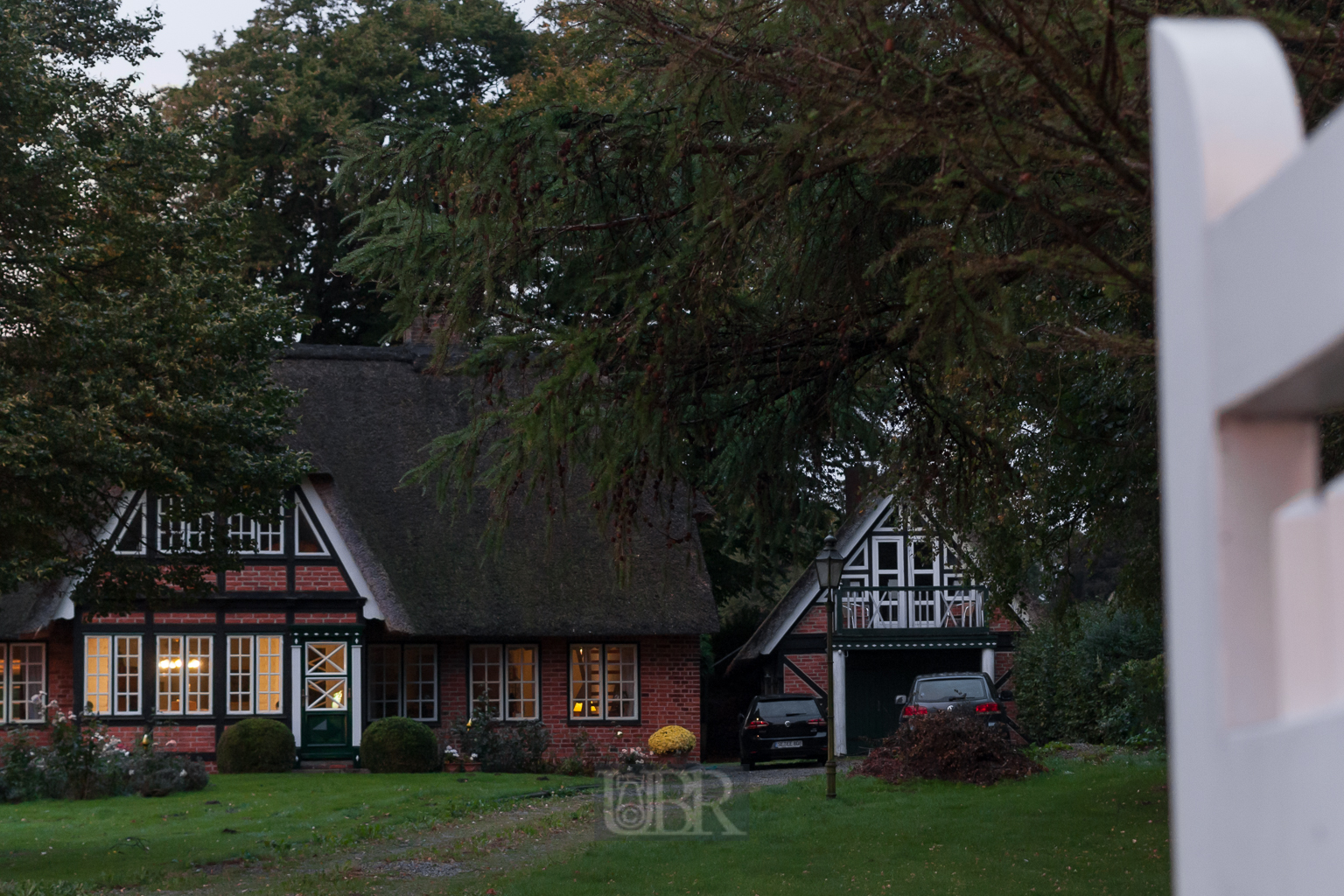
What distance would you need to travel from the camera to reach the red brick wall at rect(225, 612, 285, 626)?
79.5ft

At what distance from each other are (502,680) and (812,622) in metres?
6.81

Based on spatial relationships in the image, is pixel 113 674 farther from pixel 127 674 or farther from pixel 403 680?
pixel 403 680

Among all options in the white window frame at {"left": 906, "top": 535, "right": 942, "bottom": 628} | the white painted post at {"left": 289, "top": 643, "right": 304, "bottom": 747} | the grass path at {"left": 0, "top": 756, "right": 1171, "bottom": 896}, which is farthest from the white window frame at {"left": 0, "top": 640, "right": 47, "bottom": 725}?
the white window frame at {"left": 906, "top": 535, "right": 942, "bottom": 628}

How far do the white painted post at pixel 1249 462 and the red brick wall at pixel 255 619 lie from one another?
24.1 metres

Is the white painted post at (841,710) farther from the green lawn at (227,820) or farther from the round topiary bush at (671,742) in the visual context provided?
the green lawn at (227,820)

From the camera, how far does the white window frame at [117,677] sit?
23.5 meters

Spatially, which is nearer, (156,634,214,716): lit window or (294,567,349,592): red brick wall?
(156,634,214,716): lit window

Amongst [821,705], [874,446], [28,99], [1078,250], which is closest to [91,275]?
[28,99]

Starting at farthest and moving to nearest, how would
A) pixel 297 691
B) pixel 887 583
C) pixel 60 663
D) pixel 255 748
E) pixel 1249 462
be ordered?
pixel 887 583
pixel 297 691
pixel 60 663
pixel 255 748
pixel 1249 462

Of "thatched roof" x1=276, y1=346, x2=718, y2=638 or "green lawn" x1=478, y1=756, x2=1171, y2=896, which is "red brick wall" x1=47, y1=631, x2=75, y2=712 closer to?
"thatched roof" x1=276, y1=346, x2=718, y2=638

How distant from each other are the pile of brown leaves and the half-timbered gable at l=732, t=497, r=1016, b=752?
10.1 meters

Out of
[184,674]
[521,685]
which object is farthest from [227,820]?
[521,685]

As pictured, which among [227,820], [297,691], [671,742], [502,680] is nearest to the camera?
[227,820]

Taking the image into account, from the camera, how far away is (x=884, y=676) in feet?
98.1
